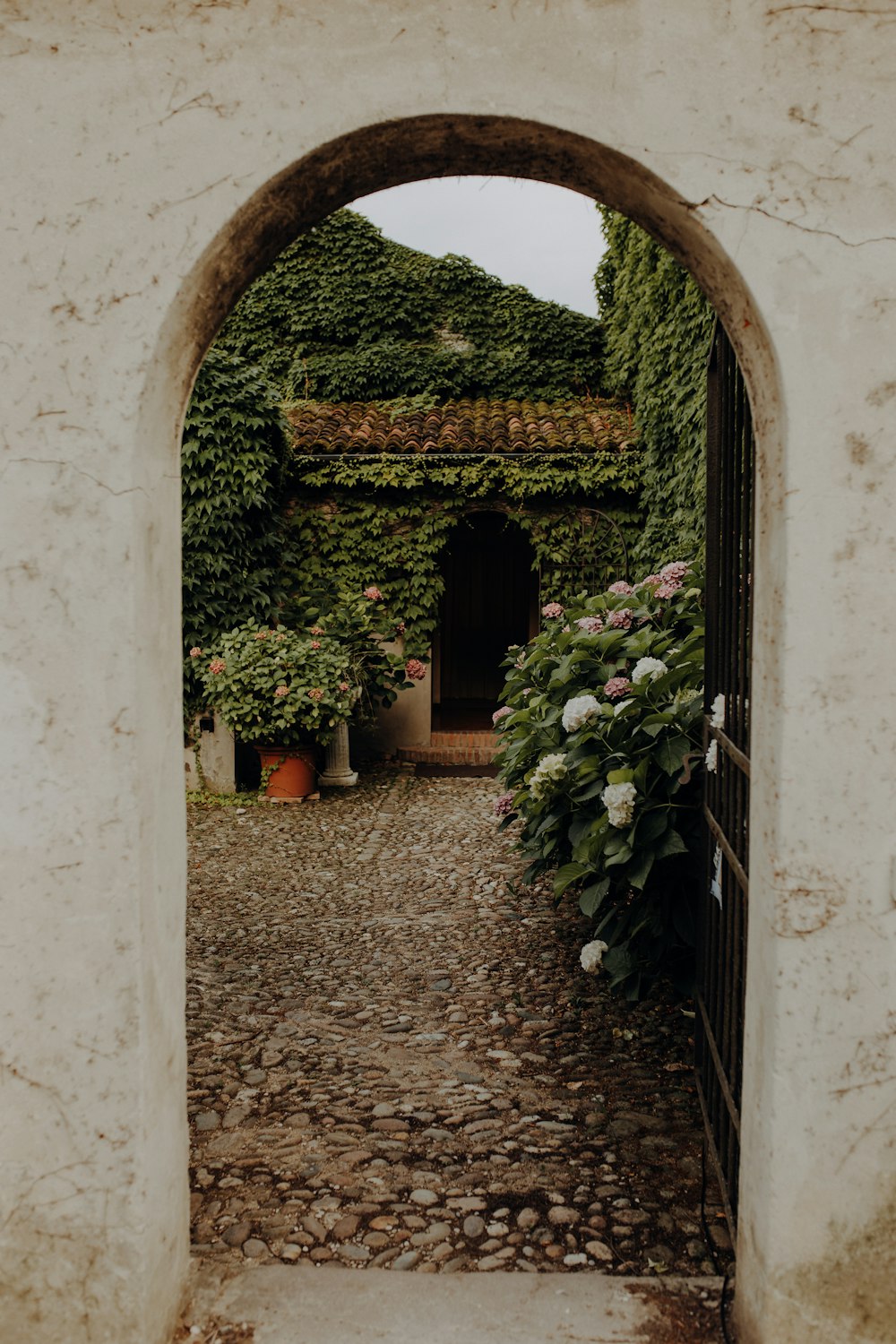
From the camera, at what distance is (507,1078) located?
337 cm

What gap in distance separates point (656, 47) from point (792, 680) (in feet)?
4.29

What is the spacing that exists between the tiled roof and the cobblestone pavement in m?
5.84

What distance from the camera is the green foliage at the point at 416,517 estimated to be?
1012cm

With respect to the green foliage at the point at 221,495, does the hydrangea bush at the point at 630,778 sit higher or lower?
lower

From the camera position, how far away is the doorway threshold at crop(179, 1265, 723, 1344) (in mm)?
2025

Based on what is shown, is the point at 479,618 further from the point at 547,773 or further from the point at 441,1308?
the point at 441,1308

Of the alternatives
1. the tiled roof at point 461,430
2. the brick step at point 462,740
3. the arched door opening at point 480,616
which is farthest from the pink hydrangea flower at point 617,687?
the arched door opening at point 480,616

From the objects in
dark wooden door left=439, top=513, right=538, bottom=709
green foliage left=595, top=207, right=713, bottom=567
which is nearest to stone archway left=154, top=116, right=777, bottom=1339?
green foliage left=595, top=207, right=713, bottom=567

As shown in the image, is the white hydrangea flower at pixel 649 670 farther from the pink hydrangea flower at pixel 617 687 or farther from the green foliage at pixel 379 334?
the green foliage at pixel 379 334

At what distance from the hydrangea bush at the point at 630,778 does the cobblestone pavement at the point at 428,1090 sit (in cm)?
46

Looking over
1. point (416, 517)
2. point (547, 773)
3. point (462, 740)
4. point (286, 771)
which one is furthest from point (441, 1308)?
point (416, 517)

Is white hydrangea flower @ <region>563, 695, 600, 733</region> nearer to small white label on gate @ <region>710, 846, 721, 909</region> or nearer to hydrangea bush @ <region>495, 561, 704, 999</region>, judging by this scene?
hydrangea bush @ <region>495, 561, 704, 999</region>

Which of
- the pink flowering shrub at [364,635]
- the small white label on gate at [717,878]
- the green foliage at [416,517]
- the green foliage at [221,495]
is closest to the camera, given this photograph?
the small white label on gate at [717,878]

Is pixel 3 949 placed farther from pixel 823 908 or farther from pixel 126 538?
pixel 823 908
